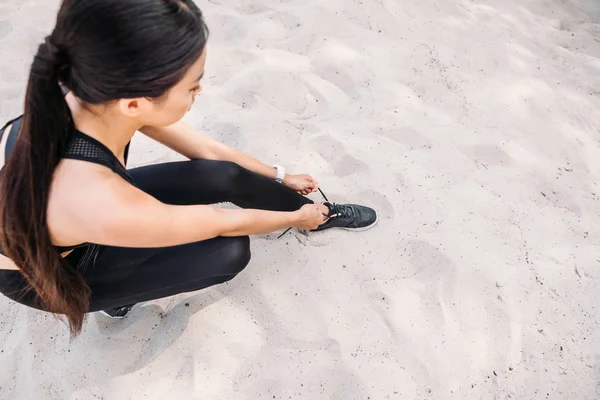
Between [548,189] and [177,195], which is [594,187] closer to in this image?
[548,189]

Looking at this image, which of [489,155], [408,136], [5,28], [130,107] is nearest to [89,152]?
[130,107]

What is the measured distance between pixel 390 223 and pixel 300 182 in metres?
0.32

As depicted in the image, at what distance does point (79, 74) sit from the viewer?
2.61ft

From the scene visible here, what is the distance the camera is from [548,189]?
5.23ft

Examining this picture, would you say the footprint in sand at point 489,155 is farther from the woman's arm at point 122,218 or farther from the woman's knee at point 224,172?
the woman's arm at point 122,218

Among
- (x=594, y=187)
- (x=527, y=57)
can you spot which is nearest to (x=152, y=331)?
(x=594, y=187)

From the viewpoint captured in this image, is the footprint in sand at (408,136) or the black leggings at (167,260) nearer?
the black leggings at (167,260)

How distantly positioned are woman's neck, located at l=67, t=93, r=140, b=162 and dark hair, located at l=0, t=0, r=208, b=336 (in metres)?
0.03

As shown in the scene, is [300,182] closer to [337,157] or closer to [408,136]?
[337,157]

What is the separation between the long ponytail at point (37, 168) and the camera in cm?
80

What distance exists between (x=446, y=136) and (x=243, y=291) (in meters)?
0.92

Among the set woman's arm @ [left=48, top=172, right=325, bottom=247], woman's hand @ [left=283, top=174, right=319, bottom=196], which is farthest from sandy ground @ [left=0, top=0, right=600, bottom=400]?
woman's arm @ [left=48, top=172, right=325, bottom=247]

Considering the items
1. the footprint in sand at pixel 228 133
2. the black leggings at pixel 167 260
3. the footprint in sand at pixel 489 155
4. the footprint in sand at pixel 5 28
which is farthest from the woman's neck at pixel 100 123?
the footprint in sand at pixel 5 28

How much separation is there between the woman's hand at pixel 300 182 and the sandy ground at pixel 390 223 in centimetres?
13
